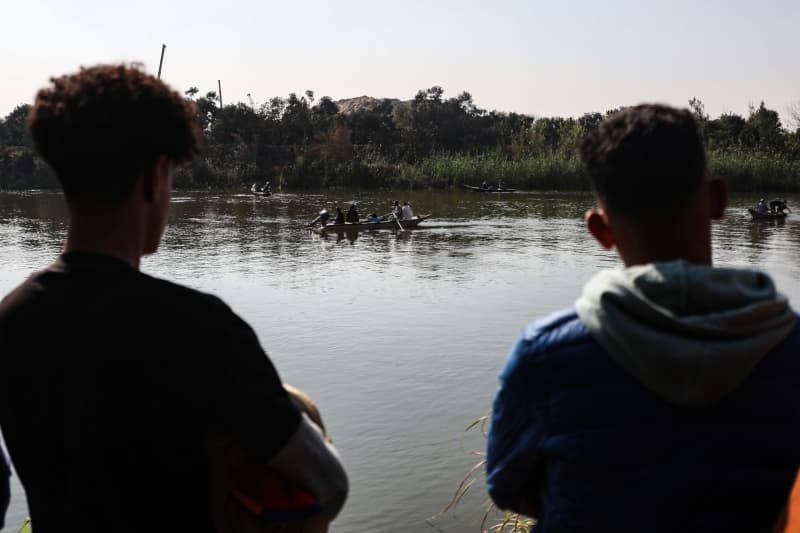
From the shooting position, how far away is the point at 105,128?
1491 millimetres

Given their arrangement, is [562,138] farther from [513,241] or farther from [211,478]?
[211,478]

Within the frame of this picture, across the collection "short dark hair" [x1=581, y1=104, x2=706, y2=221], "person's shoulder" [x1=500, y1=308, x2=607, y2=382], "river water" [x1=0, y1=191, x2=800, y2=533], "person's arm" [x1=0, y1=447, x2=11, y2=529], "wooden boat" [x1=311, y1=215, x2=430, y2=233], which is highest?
"short dark hair" [x1=581, y1=104, x2=706, y2=221]

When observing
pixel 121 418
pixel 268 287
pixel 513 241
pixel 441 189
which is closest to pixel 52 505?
pixel 121 418

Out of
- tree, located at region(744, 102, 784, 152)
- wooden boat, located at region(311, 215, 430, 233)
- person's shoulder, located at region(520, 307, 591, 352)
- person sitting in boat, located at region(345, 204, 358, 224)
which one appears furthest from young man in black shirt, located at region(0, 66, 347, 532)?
tree, located at region(744, 102, 784, 152)

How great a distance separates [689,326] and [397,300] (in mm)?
12798

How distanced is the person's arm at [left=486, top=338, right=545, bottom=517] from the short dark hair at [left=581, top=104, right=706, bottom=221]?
33 centimetres

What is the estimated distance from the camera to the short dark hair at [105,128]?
1.49 metres

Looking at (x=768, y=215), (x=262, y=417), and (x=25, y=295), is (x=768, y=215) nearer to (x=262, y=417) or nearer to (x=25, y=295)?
(x=262, y=417)

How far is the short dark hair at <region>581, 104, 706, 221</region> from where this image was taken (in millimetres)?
1506

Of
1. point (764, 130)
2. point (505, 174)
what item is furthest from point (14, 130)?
point (764, 130)

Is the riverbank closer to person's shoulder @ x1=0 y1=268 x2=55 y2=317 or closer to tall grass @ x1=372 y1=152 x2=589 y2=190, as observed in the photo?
tall grass @ x1=372 y1=152 x2=589 y2=190

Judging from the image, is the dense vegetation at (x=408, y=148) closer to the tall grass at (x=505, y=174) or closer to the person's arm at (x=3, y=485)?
the tall grass at (x=505, y=174)

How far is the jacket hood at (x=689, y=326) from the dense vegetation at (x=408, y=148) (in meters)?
46.3

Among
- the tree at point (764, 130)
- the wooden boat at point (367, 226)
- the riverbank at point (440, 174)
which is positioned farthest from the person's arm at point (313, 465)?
the tree at point (764, 130)
